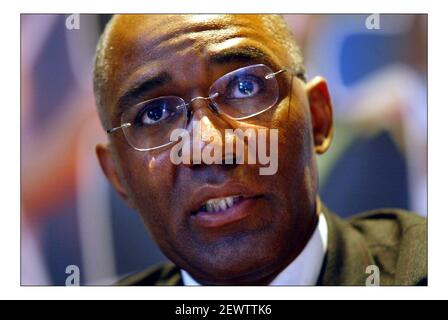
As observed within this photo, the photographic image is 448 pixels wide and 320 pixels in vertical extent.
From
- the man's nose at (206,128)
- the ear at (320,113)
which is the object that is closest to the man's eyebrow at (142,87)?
the man's nose at (206,128)

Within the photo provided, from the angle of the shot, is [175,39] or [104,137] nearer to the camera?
[175,39]

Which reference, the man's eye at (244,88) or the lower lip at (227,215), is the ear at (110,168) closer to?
the lower lip at (227,215)

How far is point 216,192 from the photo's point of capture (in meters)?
1.69

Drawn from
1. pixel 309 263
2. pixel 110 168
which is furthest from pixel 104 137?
pixel 309 263

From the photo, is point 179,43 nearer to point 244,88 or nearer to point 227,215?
point 244,88

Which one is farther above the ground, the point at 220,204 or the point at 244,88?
the point at 244,88

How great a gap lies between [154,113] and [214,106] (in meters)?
0.18

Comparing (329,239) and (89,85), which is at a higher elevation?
(89,85)

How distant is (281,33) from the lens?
1.78m

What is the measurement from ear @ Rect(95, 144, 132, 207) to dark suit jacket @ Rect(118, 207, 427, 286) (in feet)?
2.08

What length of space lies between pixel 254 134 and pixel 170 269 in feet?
1.74
